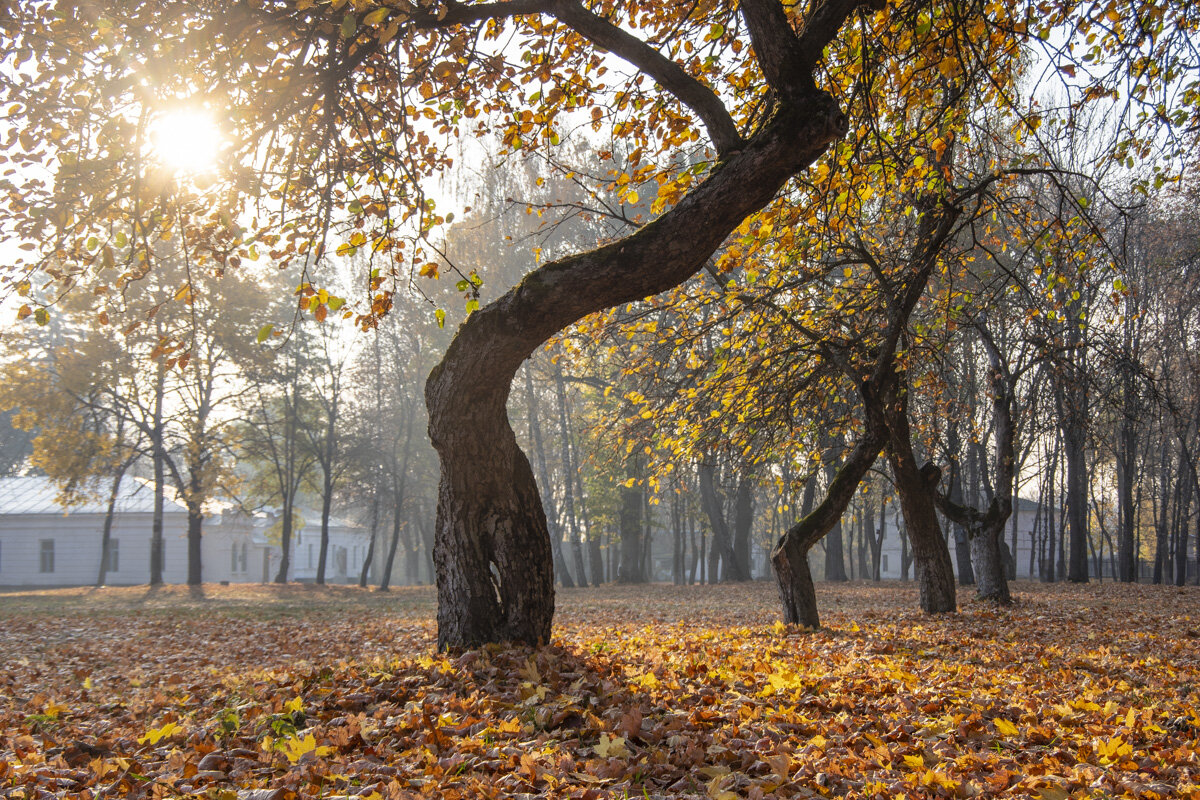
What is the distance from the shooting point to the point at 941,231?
7777mm

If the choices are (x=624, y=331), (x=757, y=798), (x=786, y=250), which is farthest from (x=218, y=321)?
(x=757, y=798)

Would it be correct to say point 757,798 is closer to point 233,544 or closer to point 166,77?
point 166,77

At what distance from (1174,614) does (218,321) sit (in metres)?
25.4

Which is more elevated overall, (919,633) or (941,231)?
(941,231)

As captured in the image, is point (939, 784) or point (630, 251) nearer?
point (939, 784)

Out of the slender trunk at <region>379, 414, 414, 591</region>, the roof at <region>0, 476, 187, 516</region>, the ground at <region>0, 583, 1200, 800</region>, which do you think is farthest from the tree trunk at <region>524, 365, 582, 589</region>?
the ground at <region>0, 583, 1200, 800</region>

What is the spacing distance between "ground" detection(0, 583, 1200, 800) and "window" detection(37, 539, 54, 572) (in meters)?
36.3

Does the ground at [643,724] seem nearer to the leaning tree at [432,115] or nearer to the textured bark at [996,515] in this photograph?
the leaning tree at [432,115]

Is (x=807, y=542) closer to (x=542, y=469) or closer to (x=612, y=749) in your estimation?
(x=612, y=749)

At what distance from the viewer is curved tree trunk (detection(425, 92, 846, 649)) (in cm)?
526

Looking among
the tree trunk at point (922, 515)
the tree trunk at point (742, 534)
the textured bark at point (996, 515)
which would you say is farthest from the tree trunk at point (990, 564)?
the tree trunk at point (742, 534)

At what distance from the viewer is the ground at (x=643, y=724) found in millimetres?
3170

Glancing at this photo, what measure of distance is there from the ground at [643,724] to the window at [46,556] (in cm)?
3627

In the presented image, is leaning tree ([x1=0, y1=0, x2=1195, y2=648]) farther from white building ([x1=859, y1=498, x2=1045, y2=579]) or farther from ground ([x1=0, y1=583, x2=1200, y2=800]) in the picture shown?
white building ([x1=859, y1=498, x2=1045, y2=579])
